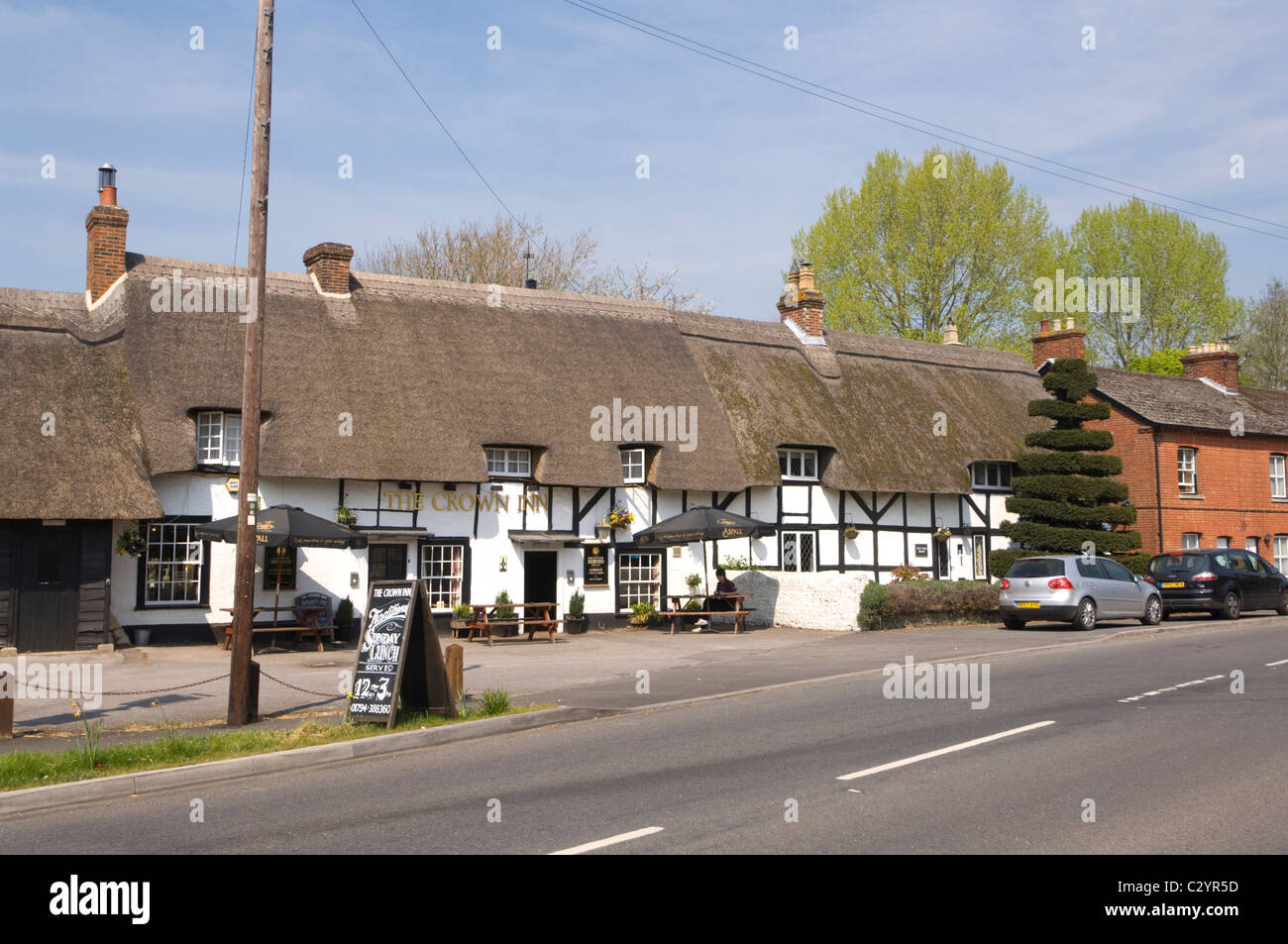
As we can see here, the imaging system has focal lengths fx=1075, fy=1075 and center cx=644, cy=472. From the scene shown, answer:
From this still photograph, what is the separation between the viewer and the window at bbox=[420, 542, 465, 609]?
78.9 ft

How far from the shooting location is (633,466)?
26844 mm

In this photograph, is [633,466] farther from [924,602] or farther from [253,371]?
[253,371]

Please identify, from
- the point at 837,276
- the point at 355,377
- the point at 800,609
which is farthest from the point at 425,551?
the point at 837,276

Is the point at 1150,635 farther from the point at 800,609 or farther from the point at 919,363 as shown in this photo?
the point at 919,363

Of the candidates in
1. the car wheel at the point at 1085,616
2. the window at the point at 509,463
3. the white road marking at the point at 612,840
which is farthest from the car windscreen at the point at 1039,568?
the white road marking at the point at 612,840

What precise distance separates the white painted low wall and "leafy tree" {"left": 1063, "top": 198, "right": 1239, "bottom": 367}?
3022 cm

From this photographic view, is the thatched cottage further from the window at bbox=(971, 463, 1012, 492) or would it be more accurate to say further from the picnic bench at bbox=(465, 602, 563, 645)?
the picnic bench at bbox=(465, 602, 563, 645)

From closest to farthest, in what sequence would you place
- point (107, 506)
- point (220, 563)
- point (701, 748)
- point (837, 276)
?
point (701, 748) → point (107, 506) → point (220, 563) → point (837, 276)

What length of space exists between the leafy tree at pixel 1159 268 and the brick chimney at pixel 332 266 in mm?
35603

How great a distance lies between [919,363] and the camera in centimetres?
3534

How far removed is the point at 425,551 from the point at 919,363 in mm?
18759

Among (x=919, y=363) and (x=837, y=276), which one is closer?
(x=919, y=363)

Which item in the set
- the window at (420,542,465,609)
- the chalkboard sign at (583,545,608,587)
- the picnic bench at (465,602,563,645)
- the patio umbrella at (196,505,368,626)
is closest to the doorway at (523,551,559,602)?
the chalkboard sign at (583,545,608,587)

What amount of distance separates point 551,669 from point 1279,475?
31.9 meters
